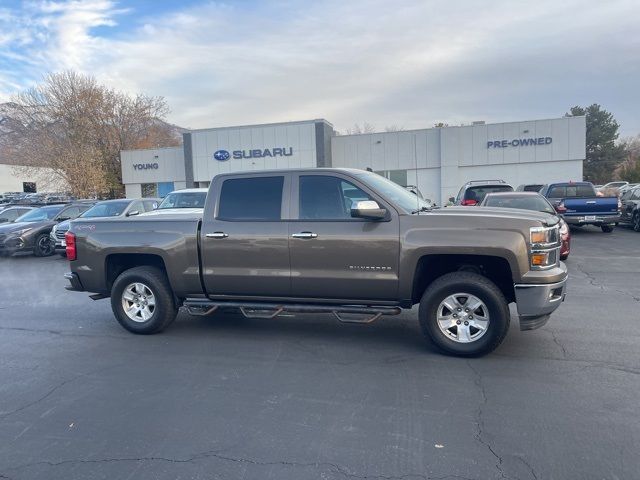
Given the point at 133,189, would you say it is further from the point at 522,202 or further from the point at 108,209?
the point at 522,202

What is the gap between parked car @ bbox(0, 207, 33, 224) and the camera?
17.1 meters

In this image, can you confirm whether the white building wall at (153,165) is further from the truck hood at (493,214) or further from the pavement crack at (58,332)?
the truck hood at (493,214)

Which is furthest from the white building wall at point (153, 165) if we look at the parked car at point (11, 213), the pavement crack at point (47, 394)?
the pavement crack at point (47, 394)

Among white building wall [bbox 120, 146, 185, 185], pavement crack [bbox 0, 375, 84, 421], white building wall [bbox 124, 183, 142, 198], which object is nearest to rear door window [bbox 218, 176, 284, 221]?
pavement crack [bbox 0, 375, 84, 421]

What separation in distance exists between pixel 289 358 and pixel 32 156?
40153mm

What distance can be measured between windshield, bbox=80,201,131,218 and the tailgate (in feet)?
43.7

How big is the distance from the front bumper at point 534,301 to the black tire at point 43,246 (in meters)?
14.1

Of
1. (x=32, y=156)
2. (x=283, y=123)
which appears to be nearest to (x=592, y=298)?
(x=283, y=123)

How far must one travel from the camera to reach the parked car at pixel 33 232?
1457cm

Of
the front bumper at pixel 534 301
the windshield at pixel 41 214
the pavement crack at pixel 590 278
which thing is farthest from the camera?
the windshield at pixel 41 214

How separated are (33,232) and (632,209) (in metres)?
19.6

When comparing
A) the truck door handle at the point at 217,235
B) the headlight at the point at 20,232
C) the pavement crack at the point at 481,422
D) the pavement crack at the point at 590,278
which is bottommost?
the pavement crack at the point at 590,278

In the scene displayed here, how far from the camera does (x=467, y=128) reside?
1201 inches

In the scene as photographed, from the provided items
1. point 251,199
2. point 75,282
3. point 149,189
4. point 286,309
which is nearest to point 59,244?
point 75,282
